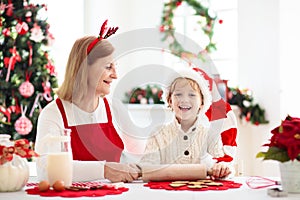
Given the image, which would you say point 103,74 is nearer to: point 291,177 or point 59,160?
point 59,160

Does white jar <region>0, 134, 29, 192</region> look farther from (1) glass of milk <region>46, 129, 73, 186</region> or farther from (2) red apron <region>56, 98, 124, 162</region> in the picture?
(2) red apron <region>56, 98, 124, 162</region>

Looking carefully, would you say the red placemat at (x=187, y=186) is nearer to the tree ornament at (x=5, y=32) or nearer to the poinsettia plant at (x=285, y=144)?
the poinsettia plant at (x=285, y=144)

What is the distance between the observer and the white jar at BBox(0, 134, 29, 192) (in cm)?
200

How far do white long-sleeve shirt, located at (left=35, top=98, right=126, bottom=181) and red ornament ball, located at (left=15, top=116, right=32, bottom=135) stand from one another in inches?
92.1

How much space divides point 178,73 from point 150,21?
12.2 ft

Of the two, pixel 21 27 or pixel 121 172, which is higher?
pixel 21 27

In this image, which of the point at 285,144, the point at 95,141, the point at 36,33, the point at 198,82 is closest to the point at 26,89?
the point at 36,33

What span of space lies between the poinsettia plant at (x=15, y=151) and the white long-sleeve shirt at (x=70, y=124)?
3.0 inches

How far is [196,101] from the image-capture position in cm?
238

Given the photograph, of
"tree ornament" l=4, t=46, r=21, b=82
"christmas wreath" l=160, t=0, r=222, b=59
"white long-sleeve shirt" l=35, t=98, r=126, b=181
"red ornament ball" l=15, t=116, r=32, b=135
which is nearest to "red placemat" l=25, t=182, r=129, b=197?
"white long-sleeve shirt" l=35, t=98, r=126, b=181

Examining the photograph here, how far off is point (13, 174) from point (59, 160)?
18 centimetres

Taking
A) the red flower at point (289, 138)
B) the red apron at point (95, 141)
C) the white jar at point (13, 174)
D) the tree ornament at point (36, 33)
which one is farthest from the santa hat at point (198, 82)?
the tree ornament at point (36, 33)

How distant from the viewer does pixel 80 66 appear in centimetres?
256

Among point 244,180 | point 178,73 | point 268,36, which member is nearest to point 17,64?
point 268,36
